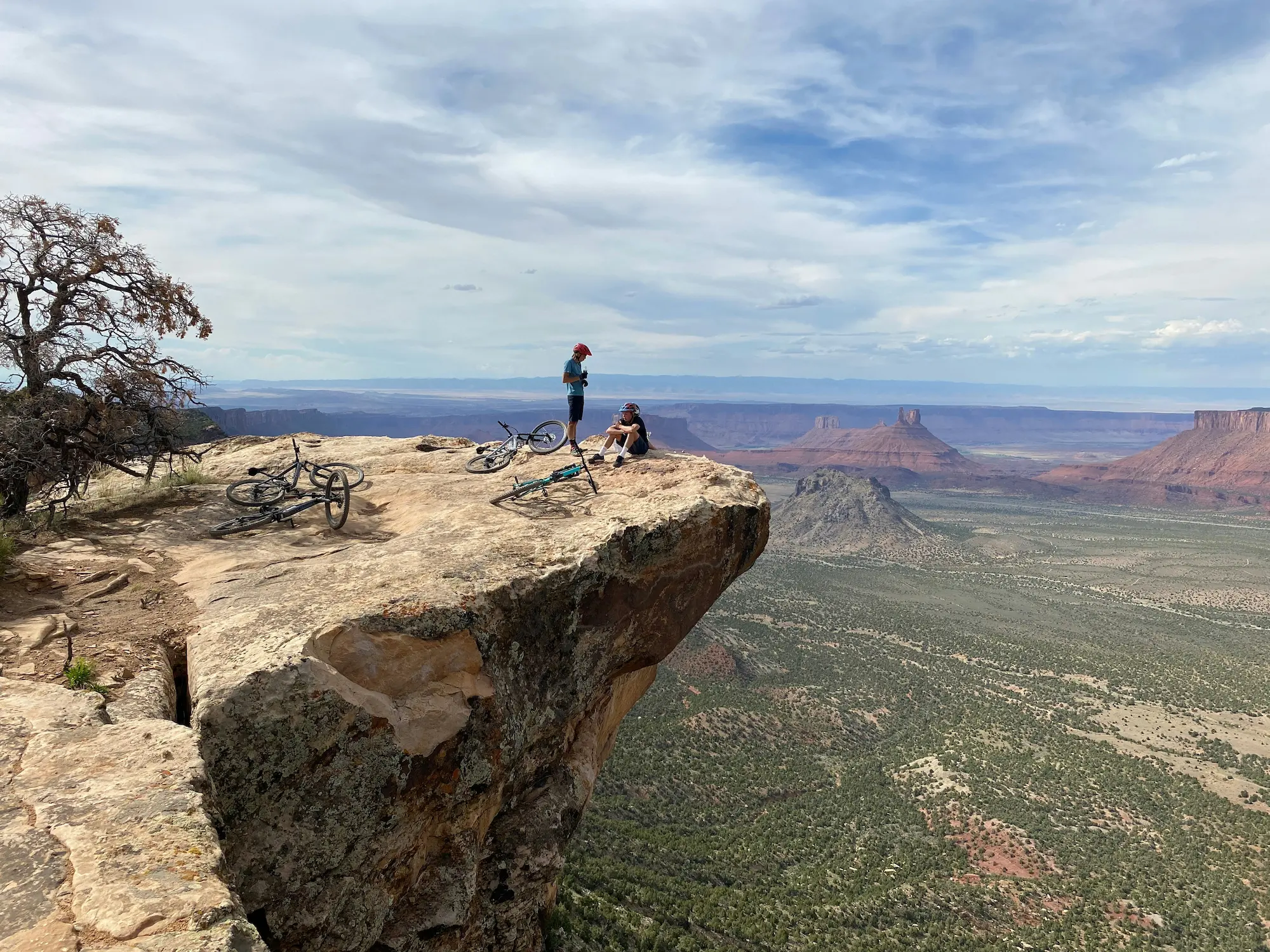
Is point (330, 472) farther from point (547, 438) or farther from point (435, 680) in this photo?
point (435, 680)

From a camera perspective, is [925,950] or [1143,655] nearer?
[925,950]

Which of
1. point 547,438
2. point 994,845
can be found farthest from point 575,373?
point 994,845

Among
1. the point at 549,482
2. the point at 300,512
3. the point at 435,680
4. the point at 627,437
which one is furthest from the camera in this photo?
the point at 627,437

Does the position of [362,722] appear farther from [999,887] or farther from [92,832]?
[999,887]

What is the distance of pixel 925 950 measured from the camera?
87.1ft

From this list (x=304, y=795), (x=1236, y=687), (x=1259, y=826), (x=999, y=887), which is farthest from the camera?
(x=1236, y=687)

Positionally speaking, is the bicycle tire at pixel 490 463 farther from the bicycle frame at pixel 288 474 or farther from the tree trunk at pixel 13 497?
the tree trunk at pixel 13 497

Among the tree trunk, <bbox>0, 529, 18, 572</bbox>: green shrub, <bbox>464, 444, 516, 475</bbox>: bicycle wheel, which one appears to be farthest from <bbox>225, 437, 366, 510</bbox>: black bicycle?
<bbox>0, 529, 18, 572</bbox>: green shrub

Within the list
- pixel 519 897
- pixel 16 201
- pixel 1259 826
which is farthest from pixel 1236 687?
pixel 16 201

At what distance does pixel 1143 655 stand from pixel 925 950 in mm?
68772

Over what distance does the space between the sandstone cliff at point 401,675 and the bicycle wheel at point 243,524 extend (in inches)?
14.1

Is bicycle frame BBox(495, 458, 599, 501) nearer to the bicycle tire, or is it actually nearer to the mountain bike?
the mountain bike

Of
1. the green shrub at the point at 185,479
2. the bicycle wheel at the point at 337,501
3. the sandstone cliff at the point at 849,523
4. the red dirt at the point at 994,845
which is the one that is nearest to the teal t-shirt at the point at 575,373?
the bicycle wheel at the point at 337,501

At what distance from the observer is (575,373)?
1519 centimetres
